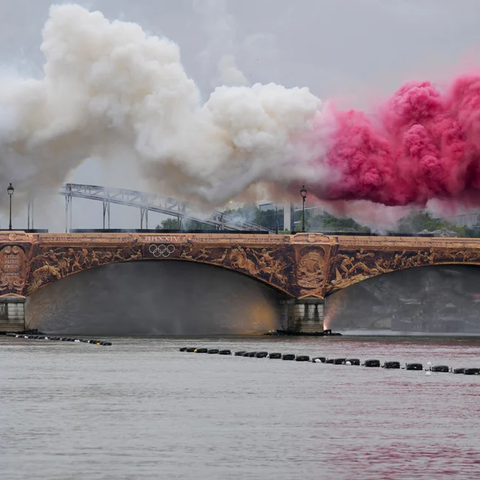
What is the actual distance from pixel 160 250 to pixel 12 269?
39.0 feet

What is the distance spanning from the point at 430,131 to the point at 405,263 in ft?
54.1

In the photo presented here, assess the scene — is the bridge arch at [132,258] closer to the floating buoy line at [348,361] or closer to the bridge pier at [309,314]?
the bridge pier at [309,314]

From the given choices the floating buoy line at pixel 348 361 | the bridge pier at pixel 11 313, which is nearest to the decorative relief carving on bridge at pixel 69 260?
the bridge pier at pixel 11 313

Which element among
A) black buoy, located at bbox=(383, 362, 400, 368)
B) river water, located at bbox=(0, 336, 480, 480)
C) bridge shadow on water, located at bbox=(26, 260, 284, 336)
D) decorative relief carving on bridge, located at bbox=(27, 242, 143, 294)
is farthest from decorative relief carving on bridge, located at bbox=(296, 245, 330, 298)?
black buoy, located at bbox=(383, 362, 400, 368)

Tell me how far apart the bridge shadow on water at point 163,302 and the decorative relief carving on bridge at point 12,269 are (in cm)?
778

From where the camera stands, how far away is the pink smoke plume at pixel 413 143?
98.6 metres

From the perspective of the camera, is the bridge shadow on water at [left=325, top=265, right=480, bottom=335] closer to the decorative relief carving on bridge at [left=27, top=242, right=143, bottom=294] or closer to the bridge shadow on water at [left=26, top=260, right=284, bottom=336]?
the bridge shadow on water at [left=26, top=260, right=284, bottom=336]

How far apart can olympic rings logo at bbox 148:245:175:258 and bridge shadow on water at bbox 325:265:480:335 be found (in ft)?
77.0

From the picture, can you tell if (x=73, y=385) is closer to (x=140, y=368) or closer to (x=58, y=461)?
(x=140, y=368)

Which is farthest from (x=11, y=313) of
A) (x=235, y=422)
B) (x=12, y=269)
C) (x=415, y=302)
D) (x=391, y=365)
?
(x=235, y=422)

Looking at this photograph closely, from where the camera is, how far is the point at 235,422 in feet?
117

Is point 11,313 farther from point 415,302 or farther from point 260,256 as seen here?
point 415,302

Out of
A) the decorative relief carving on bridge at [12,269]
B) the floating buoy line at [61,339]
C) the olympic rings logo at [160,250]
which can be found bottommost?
the floating buoy line at [61,339]

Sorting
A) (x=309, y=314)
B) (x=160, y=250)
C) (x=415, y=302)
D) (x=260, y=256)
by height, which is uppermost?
(x=160, y=250)
